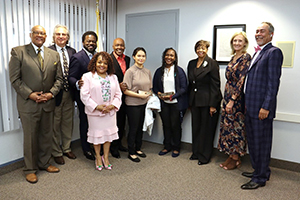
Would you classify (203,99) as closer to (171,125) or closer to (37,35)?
(171,125)

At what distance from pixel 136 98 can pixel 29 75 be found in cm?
137

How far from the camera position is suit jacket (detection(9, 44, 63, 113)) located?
2725mm

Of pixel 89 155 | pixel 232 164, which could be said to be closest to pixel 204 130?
pixel 232 164

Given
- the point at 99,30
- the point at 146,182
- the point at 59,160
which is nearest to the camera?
the point at 146,182

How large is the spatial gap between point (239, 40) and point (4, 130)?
303 cm

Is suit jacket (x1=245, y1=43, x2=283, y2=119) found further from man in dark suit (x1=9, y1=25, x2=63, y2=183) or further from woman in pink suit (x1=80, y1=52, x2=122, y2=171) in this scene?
man in dark suit (x1=9, y1=25, x2=63, y2=183)

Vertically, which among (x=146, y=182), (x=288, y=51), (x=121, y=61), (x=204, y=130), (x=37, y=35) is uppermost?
(x=37, y=35)

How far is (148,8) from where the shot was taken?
4191 millimetres

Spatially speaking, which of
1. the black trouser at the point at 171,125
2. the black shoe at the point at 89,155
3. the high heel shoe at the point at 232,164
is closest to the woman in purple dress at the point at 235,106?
the high heel shoe at the point at 232,164

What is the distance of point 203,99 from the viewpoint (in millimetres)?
3432

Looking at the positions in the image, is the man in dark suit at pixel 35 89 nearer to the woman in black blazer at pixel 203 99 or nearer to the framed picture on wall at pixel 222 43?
the woman in black blazer at pixel 203 99

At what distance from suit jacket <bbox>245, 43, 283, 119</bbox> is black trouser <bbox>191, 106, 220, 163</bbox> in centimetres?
74

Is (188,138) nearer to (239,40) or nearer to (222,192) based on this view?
(222,192)

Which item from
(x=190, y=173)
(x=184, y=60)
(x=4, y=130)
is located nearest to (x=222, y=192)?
(x=190, y=173)
